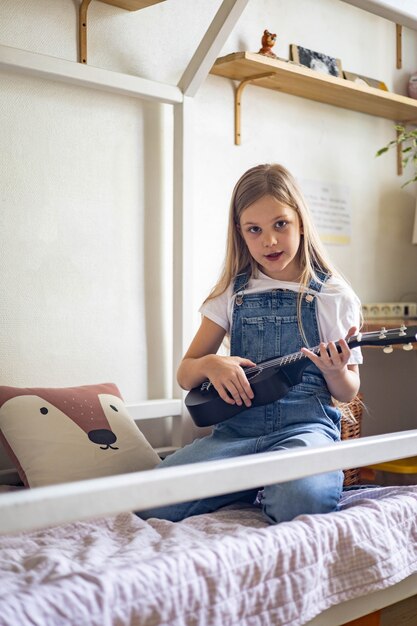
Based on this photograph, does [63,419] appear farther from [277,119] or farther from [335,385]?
[277,119]

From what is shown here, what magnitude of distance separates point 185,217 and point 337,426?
61 cm

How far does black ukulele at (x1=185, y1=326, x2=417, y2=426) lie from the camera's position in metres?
1.49

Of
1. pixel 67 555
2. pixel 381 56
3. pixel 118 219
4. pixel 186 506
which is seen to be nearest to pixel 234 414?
pixel 186 506

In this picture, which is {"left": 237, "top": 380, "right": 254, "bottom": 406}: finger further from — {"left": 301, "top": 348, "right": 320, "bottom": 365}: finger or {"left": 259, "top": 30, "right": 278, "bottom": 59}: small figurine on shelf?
{"left": 259, "top": 30, "right": 278, "bottom": 59}: small figurine on shelf

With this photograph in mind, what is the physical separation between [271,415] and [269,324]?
18cm

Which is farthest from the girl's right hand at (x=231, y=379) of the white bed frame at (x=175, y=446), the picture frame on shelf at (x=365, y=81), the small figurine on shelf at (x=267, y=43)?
the picture frame on shelf at (x=365, y=81)

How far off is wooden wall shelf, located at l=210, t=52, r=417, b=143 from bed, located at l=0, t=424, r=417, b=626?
111cm

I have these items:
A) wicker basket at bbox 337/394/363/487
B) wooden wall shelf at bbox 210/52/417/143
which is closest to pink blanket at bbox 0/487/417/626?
wicker basket at bbox 337/394/363/487

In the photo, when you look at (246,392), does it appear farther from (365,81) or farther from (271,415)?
(365,81)

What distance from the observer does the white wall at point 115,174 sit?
5.84ft

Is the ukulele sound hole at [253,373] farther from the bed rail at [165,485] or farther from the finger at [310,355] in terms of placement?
the bed rail at [165,485]

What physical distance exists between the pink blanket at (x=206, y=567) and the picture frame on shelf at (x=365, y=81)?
4.58 feet

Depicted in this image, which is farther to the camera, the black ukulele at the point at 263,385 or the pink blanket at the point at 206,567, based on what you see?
the black ukulele at the point at 263,385

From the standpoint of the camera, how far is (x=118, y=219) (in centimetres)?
196
